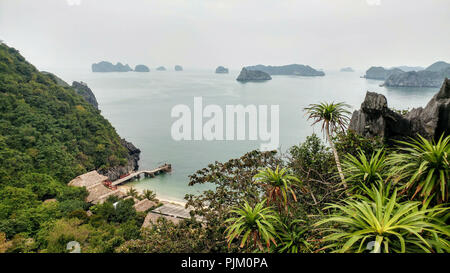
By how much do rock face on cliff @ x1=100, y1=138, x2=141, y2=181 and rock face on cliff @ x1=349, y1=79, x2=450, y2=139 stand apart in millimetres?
22838

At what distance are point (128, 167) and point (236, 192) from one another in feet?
74.3

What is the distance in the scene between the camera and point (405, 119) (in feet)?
23.2

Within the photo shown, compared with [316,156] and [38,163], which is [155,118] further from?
[316,156]

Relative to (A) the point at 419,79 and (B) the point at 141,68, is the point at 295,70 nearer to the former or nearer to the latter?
(A) the point at 419,79

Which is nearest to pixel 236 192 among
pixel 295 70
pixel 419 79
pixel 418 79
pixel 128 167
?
pixel 128 167

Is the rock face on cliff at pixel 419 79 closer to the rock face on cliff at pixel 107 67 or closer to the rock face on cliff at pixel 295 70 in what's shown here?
the rock face on cliff at pixel 295 70

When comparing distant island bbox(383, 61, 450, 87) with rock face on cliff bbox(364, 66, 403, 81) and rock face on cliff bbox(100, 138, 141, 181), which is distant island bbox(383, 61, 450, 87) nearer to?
rock face on cliff bbox(364, 66, 403, 81)

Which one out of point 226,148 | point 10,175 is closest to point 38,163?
point 10,175

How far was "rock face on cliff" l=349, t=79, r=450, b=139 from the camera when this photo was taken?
6066 millimetres

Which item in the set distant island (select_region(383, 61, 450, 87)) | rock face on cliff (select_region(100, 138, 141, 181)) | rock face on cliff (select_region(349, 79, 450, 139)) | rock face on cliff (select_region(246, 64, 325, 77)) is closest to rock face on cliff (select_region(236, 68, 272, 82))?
rock face on cliff (select_region(246, 64, 325, 77))

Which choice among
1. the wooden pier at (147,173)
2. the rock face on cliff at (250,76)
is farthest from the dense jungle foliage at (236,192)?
the rock face on cliff at (250,76)

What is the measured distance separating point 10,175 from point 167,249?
1739 centimetres

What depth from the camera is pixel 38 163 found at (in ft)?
65.0
